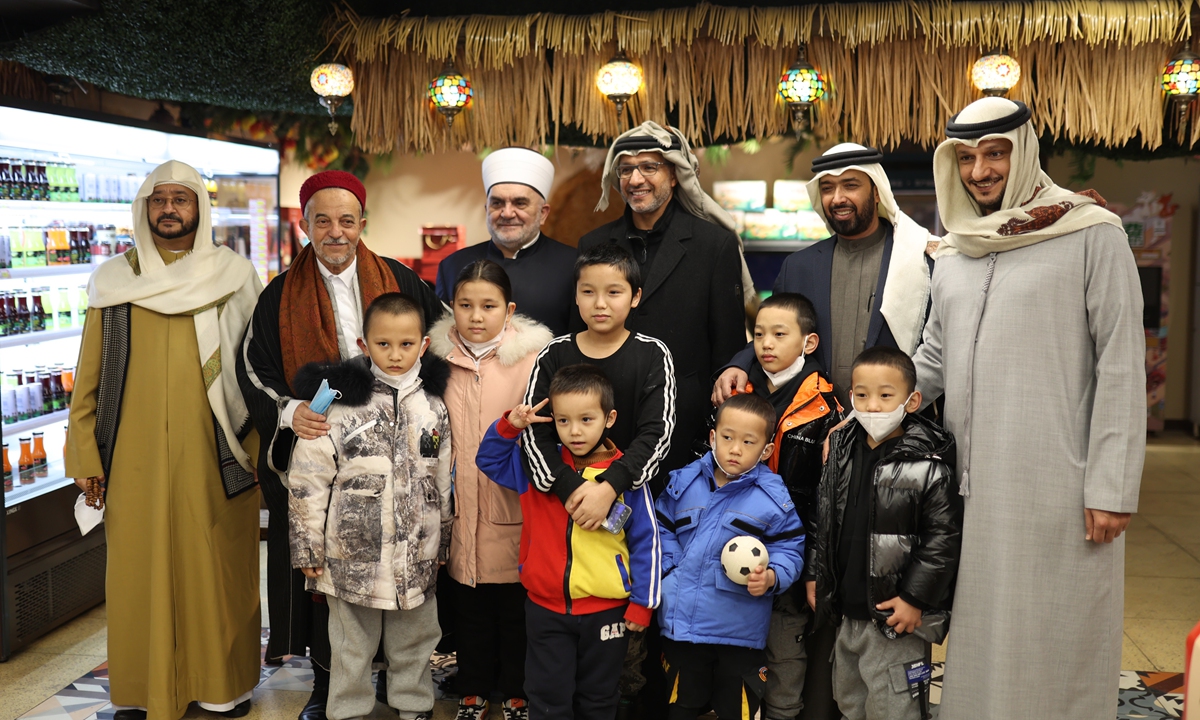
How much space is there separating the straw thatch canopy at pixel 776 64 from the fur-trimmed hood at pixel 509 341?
140 centimetres

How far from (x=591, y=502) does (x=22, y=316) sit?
281 cm

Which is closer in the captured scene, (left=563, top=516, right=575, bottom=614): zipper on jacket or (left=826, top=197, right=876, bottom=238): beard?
(left=563, top=516, right=575, bottom=614): zipper on jacket

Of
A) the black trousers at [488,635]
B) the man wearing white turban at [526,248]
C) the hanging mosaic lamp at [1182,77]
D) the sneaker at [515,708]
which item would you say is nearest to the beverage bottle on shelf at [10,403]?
the man wearing white turban at [526,248]

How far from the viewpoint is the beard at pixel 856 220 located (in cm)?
276

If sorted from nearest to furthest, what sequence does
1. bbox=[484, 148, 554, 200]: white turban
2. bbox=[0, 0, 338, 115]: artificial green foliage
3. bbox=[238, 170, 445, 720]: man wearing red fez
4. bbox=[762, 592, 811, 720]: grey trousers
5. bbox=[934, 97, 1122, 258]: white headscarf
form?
1. bbox=[934, 97, 1122, 258]: white headscarf
2. bbox=[762, 592, 811, 720]: grey trousers
3. bbox=[238, 170, 445, 720]: man wearing red fez
4. bbox=[484, 148, 554, 200]: white turban
5. bbox=[0, 0, 338, 115]: artificial green foliage

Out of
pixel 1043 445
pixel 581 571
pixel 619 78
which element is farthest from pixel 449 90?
pixel 1043 445

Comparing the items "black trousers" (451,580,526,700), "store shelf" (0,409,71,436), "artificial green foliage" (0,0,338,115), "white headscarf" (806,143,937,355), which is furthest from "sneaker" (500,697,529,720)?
"artificial green foliage" (0,0,338,115)

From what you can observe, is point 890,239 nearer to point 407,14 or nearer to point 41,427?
point 407,14

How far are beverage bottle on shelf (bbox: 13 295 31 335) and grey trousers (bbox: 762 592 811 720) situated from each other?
10.7ft

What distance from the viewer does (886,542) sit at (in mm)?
2357

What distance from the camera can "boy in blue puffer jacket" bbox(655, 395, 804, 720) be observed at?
246 centimetres

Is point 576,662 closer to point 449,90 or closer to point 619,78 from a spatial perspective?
point 619,78

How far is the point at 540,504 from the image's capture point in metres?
2.56

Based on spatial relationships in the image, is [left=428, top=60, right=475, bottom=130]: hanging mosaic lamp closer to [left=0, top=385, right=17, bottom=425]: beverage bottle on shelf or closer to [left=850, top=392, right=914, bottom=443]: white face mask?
[left=0, top=385, right=17, bottom=425]: beverage bottle on shelf
